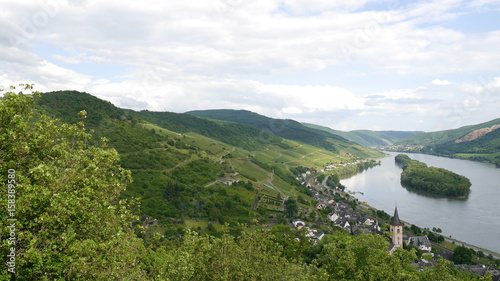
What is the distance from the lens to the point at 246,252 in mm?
15281

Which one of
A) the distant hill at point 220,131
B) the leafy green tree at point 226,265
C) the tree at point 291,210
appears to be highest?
the distant hill at point 220,131

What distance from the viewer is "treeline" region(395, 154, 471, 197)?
302 ft

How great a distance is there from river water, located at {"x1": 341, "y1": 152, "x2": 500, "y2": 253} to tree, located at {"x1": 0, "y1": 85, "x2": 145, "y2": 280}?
206ft

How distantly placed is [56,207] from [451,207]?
304 feet

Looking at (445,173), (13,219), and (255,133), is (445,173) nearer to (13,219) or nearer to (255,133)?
(255,133)

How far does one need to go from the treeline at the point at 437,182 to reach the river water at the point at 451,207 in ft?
10.1

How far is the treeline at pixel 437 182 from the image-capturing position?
302 ft

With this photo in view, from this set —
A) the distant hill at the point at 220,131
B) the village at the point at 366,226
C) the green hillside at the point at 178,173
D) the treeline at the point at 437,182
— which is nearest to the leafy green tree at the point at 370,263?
the village at the point at 366,226

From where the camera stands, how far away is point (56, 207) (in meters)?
7.73

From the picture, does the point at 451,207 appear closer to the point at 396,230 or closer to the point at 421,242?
the point at 421,242

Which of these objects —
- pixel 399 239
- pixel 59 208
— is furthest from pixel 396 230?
pixel 59 208

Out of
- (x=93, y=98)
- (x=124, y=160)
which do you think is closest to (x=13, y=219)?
(x=124, y=160)

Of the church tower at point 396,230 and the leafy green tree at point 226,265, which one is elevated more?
the leafy green tree at point 226,265

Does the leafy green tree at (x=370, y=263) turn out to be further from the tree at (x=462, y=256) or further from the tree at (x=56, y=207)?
the tree at (x=462, y=256)
